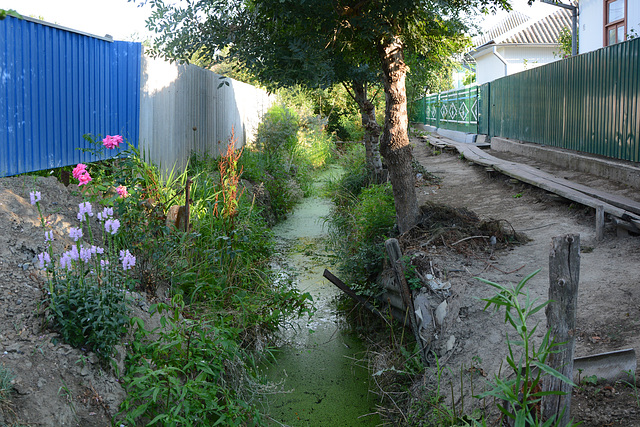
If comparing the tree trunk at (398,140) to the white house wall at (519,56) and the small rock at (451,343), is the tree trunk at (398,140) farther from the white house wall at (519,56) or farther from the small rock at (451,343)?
the white house wall at (519,56)

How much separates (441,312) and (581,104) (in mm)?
6258

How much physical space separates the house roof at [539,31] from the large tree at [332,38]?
52.6 ft

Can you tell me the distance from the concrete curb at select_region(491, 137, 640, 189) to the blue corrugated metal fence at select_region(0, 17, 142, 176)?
6076 mm

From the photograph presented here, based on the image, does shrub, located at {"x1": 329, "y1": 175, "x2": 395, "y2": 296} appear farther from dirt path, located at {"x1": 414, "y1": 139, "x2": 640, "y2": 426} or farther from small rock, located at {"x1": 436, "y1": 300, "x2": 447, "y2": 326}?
small rock, located at {"x1": 436, "y1": 300, "x2": 447, "y2": 326}

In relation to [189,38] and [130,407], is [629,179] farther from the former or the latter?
[130,407]

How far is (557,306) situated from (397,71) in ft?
12.7

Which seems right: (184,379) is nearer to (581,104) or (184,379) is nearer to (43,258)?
(43,258)

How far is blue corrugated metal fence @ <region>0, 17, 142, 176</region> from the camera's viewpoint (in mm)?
4766

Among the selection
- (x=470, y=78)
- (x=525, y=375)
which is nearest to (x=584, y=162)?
(x=525, y=375)

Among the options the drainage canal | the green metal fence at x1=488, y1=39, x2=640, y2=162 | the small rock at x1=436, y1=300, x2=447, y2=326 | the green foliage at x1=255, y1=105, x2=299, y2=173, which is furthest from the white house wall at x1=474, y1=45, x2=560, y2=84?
the small rock at x1=436, y1=300, x2=447, y2=326

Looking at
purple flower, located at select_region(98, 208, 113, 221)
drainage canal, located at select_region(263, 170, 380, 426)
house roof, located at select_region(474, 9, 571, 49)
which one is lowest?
drainage canal, located at select_region(263, 170, 380, 426)

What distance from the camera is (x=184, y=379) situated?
3.60 meters

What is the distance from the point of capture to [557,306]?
2600mm

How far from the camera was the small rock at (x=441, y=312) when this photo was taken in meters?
4.38
